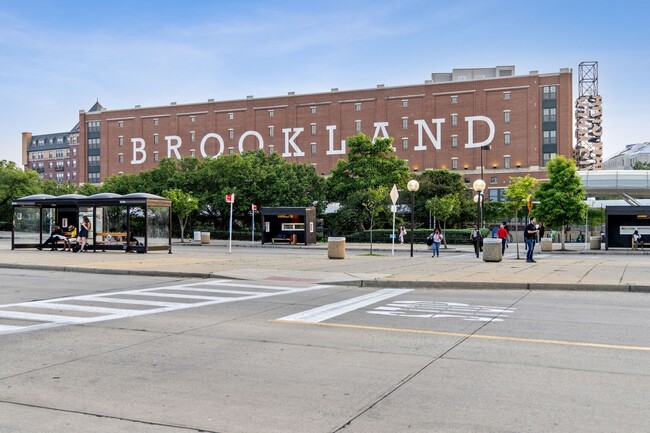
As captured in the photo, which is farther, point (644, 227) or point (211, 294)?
point (644, 227)

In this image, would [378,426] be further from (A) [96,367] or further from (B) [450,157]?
(B) [450,157]

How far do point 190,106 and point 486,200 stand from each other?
51.2 m

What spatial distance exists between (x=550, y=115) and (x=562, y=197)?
42.3 m

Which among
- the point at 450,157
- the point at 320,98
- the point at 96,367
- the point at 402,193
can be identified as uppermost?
the point at 320,98

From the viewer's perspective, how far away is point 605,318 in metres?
10.2

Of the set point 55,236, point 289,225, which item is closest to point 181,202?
point 289,225

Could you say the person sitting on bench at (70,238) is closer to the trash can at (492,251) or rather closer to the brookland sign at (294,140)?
the trash can at (492,251)

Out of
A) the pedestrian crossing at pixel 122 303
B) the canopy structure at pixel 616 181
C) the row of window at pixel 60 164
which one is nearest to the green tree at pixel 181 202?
the canopy structure at pixel 616 181

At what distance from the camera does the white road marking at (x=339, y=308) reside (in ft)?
33.0

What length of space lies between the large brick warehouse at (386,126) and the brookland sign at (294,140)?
0.49 ft

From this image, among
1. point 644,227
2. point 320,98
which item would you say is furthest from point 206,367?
point 320,98

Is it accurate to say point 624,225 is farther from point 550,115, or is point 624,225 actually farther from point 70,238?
point 550,115

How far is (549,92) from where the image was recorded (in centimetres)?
8356

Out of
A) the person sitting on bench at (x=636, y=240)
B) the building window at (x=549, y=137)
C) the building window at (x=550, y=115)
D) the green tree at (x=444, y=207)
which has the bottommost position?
the person sitting on bench at (x=636, y=240)
